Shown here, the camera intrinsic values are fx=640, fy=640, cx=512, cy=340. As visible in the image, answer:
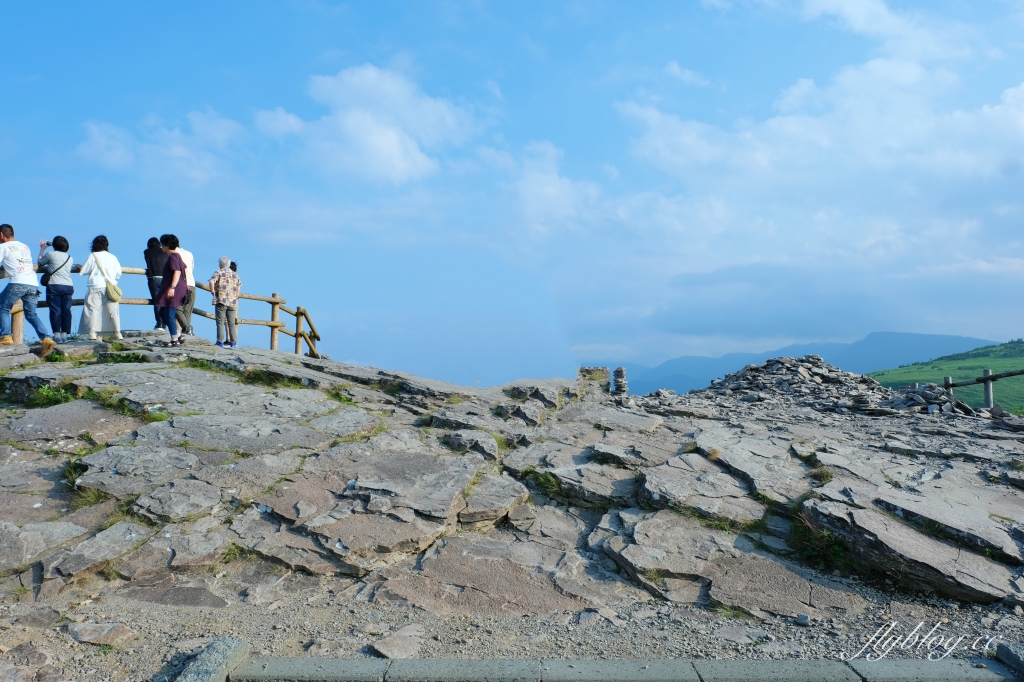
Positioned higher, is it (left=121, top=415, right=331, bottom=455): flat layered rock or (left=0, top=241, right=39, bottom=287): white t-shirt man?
(left=0, top=241, right=39, bottom=287): white t-shirt man

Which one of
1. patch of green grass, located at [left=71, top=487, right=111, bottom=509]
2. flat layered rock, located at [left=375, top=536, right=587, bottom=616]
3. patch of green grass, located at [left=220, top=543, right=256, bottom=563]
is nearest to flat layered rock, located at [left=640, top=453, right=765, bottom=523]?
flat layered rock, located at [left=375, top=536, right=587, bottom=616]

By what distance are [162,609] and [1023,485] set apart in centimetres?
878

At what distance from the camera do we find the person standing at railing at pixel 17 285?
37.2ft

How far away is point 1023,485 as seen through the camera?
23.8 ft

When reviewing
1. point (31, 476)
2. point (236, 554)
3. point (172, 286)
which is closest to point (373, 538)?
point (236, 554)

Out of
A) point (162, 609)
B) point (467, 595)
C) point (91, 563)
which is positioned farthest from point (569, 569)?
point (91, 563)

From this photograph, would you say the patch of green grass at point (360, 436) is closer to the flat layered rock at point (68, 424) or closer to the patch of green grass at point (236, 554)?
the patch of green grass at point (236, 554)

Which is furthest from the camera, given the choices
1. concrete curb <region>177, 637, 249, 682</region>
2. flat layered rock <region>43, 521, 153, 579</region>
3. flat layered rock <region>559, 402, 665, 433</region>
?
flat layered rock <region>559, 402, 665, 433</region>

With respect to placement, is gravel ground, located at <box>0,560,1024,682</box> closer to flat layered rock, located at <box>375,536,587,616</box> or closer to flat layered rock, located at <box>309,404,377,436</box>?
flat layered rock, located at <box>375,536,587,616</box>

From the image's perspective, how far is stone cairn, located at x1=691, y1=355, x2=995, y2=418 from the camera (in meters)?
14.0

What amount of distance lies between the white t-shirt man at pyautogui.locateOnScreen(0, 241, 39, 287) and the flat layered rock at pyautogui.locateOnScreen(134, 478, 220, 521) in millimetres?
8078

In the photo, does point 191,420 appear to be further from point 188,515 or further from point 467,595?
point 467,595

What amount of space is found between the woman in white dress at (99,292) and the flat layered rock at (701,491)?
36.5 ft

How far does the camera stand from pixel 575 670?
3857 millimetres
